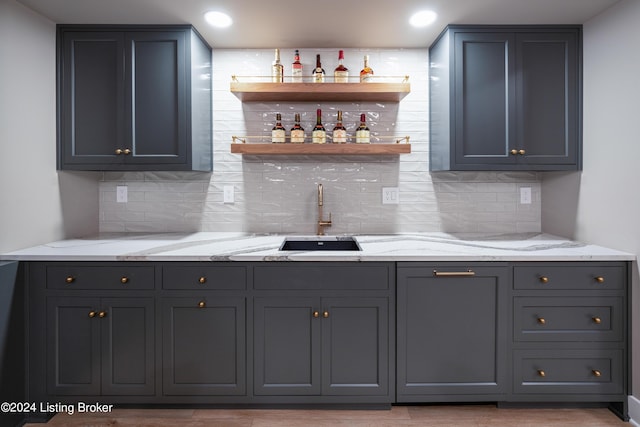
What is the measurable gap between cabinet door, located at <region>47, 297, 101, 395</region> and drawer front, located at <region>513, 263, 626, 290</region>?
7.42 ft

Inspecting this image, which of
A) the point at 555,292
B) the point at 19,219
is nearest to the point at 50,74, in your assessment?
the point at 19,219

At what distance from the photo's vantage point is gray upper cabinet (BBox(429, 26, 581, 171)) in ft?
7.71

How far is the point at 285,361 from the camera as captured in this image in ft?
6.64

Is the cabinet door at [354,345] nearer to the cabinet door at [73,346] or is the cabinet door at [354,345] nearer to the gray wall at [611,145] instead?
the cabinet door at [73,346]

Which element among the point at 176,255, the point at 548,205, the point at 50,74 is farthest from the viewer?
the point at 548,205

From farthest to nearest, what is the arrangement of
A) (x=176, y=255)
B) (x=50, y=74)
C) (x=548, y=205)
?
1. (x=548, y=205)
2. (x=50, y=74)
3. (x=176, y=255)

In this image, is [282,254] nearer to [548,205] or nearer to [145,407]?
[145,407]

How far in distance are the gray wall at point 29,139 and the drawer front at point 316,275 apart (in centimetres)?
134

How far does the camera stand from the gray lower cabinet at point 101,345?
2008 mm

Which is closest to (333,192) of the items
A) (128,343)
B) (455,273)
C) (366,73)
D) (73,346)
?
(366,73)

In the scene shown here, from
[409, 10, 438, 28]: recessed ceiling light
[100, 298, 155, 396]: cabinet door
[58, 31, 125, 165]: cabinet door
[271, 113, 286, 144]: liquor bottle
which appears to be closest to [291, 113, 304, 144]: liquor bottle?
[271, 113, 286, 144]: liquor bottle

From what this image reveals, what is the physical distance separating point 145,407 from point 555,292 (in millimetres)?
2305

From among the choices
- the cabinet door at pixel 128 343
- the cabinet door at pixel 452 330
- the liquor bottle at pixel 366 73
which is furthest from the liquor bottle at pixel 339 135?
the cabinet door at pixel 128 343

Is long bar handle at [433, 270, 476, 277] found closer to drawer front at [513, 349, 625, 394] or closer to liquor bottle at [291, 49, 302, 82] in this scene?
drawer front at [513, 349, 625, 394]
